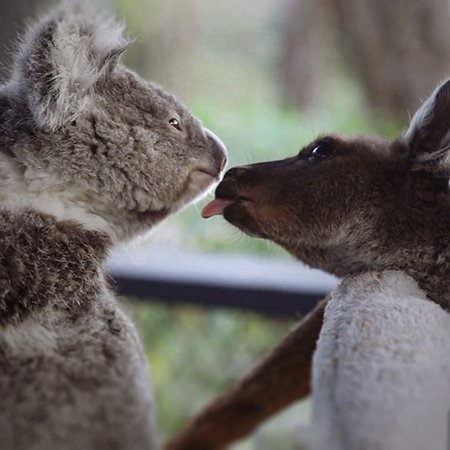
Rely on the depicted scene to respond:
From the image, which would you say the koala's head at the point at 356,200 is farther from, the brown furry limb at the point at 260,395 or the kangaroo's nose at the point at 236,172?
the brown furry limb at the point at 260,395

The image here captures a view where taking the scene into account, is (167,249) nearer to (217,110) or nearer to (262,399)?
(217,110)

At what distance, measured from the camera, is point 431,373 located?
860mm

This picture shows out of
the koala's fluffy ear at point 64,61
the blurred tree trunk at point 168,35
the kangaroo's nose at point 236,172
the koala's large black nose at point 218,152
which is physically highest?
the blurred tree trunk at point 168,35

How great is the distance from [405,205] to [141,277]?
1324mm

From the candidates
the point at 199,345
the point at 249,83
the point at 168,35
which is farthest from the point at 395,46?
the point at 199,345

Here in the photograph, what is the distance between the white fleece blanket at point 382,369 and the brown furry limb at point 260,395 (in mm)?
173

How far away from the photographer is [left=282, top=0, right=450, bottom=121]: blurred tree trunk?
247 cm

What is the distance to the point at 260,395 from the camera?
1389 mm

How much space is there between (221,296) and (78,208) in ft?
3.52

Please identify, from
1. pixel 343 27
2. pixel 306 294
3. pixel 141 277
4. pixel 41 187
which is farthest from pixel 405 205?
pixel 343 27

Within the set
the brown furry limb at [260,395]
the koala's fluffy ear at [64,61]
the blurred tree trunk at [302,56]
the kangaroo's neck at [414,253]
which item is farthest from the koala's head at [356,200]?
the blurred tree trunk at [302,56]

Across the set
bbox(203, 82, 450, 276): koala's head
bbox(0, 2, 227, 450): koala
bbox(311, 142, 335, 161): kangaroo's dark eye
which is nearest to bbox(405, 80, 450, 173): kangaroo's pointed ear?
bbox(203, 82, 450, 276): koala's head

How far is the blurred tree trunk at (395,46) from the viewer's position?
2.47 meters

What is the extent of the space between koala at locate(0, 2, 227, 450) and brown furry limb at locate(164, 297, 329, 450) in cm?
30
